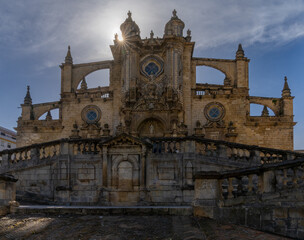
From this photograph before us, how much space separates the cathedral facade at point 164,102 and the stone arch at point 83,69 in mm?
217

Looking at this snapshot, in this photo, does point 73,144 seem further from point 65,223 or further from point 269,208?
point 269,208

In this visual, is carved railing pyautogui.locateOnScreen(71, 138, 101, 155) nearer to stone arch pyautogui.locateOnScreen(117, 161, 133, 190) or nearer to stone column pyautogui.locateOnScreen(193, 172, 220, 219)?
stone arch pyautogui.locateOnScreen(117, 161, 133, 190)

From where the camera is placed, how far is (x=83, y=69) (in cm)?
3391

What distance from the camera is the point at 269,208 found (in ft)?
26.6

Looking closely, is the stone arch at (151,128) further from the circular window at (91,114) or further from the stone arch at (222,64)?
the stone arch at (222,64)

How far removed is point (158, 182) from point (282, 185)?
628 centimetres

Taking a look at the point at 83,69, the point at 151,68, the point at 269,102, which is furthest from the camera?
the point at 83,69

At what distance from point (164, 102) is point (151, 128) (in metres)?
2.49

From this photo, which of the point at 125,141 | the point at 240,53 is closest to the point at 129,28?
the point at 240,53

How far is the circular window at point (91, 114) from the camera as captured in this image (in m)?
31.8

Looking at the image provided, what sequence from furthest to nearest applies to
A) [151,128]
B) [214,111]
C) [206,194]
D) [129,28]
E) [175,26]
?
[129,28], [175,26], [214,111], [151,128], [206,194]

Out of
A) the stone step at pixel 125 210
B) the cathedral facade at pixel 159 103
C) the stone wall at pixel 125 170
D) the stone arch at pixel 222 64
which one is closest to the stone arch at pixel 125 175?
the stone wall at pixel 125 170

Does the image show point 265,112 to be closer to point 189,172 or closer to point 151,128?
point 151,128

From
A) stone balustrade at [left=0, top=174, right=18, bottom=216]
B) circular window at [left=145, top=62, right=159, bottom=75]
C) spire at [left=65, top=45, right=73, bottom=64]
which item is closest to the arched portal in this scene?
circular window at [left=145, top=62, right=159, bottom=75]
